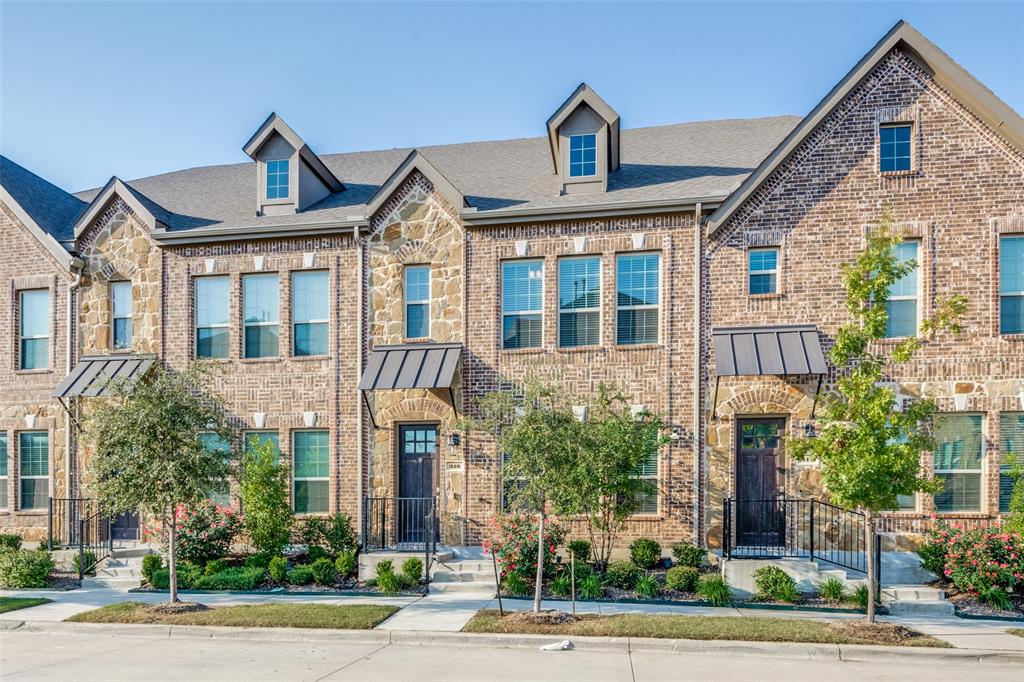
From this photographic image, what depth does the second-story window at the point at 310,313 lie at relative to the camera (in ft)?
56.0

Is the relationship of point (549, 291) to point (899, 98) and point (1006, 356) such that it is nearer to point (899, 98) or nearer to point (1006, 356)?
point (899, 98)

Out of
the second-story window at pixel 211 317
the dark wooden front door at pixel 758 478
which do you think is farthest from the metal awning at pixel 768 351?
the second-story window at pixel 211 317

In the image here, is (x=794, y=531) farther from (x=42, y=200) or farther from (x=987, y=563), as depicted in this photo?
(x=42, y=200)

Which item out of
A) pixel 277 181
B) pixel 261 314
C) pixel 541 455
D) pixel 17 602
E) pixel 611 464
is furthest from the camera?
pixel 277 181

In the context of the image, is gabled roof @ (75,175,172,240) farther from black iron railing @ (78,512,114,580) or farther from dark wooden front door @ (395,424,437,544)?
dark wooden front door @ (395,424,437,544)

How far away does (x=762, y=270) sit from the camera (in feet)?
50.1

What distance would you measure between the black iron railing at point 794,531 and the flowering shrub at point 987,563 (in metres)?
1.51

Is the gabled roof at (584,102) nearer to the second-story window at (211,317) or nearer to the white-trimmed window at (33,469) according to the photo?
the second-story window at (211,317)

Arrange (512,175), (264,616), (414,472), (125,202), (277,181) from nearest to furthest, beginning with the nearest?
(264,616), (414,472), (125,202), (277,181), (512,175)

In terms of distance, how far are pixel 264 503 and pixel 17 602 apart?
14.6ft

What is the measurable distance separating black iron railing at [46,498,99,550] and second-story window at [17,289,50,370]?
3.52m

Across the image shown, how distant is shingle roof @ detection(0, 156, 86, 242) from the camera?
18.6 meters

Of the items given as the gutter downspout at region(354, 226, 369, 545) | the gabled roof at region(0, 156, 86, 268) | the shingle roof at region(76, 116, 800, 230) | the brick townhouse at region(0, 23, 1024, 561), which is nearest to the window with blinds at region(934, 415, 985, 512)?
the brick townhouse at region(0, 23, 1024, 561)

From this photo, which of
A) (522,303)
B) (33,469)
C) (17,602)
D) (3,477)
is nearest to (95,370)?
(33,469)
